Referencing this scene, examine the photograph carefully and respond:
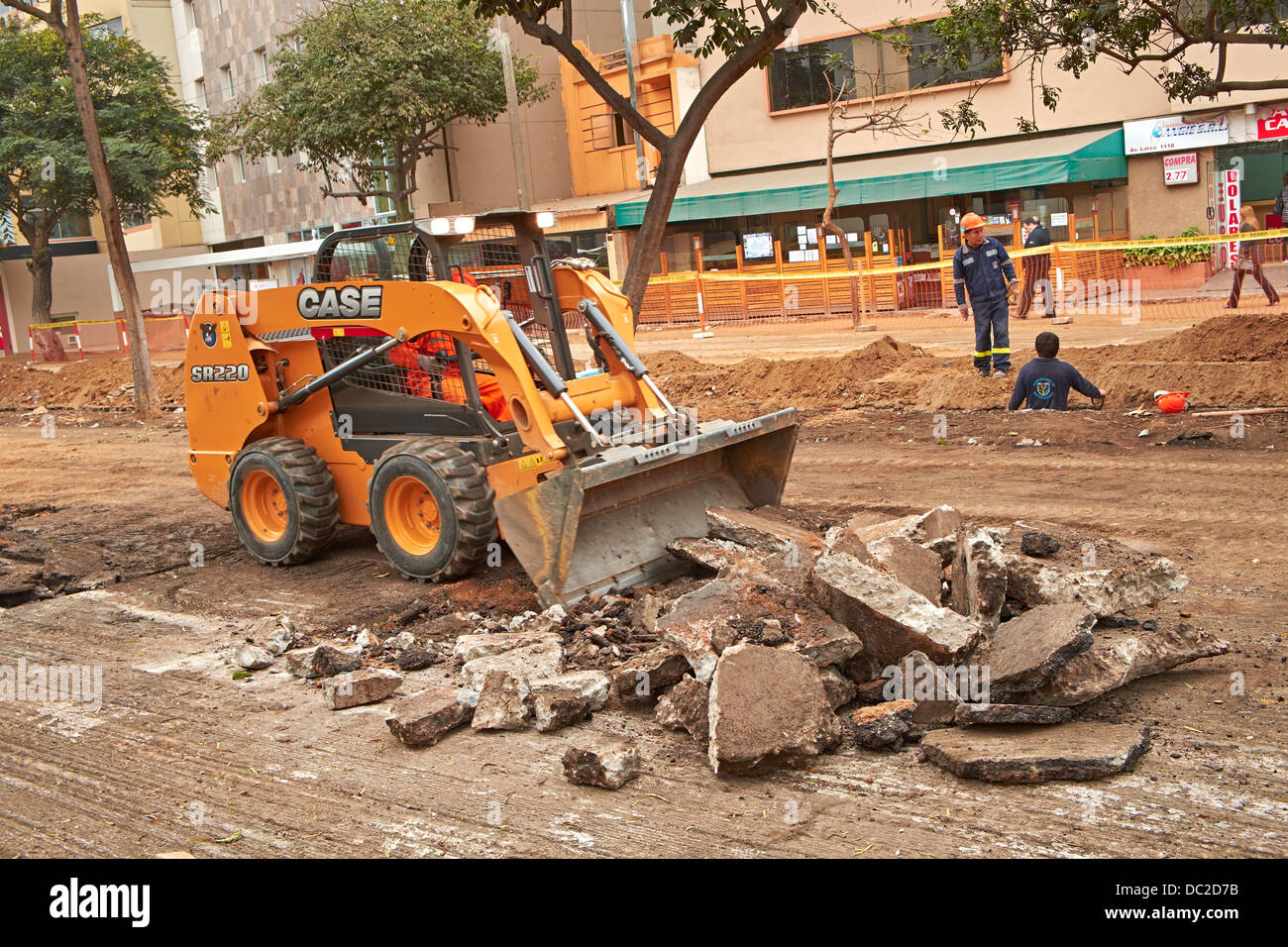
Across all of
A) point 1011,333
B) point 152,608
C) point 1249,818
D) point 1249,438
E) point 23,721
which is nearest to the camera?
point 1249,818

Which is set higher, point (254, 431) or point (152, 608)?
point (254, 431)

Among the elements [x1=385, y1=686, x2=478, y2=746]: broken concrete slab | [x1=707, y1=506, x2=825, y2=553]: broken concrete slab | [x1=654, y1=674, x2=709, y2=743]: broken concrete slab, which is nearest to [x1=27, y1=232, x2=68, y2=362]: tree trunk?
[x1=707, y1=506, x2=825, y2=553]: broken concrete slab

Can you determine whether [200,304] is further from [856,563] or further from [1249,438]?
[1249,438]

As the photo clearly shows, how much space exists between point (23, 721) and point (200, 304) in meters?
4.00

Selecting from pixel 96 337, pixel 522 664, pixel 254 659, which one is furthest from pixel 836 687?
pixel 96 337

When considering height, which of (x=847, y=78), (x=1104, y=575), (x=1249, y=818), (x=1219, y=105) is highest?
(x=847, y=78)

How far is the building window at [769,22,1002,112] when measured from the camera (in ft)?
89.5

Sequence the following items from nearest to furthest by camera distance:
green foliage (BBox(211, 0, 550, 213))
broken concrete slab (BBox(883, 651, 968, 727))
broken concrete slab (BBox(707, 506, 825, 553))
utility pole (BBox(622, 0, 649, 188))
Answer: broken concrete slab (BBox(883, 651, 968, 727)) < broken concrete slab (BBox(707, 506, 825, 553)) < green foliage (BBox(211, 0, 550, 213)) < utility pole (BBox(622, 0, 649, 188))

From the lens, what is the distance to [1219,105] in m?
23.8

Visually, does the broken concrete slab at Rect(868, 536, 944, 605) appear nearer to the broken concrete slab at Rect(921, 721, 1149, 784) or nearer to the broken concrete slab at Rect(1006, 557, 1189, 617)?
the broken concrete slab at Rect(1006, 557, 1189, 617)

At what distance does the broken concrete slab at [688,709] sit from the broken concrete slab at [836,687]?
557 millimetres

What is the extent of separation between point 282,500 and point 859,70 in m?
22.7

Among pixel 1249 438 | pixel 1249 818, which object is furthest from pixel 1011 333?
pixel 1249 818

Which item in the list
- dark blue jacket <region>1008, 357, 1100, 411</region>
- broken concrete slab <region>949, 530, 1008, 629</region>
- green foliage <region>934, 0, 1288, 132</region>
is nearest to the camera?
broken concrete slab <region>949, 530, 1008, 629</region>
